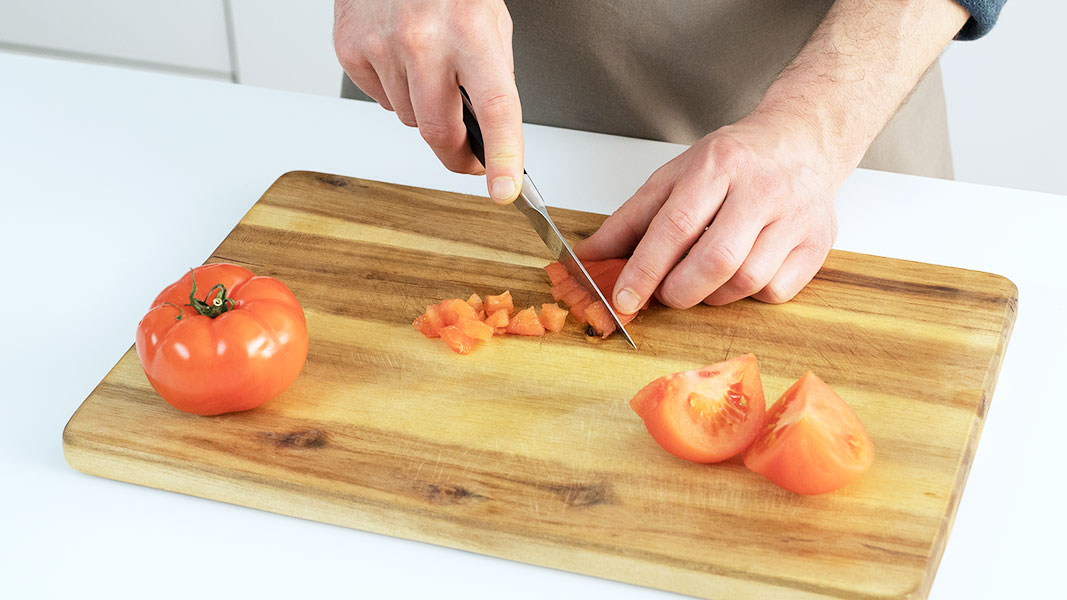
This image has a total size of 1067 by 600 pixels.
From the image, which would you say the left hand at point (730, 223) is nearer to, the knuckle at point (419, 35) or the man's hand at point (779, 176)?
the man's hand at point (779, 176)

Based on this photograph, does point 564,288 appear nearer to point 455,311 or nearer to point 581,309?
point 581,309

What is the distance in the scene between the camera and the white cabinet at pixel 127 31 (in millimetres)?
4445

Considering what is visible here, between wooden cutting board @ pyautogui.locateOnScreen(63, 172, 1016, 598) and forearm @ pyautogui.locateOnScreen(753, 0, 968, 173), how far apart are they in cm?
23

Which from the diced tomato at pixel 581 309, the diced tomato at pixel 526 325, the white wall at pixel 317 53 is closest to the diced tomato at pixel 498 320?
the diced tomato at pixel 526 325

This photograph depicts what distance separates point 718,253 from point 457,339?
1.32 ft

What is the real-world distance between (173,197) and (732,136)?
1037 millimetres

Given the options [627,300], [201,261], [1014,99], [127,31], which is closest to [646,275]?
[627,300]

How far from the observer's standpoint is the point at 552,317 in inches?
61.9

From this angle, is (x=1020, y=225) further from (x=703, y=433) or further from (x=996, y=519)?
(x=703, y=433)

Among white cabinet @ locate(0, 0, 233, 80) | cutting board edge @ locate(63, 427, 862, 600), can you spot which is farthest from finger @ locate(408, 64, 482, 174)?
white cabinet @ locate(0, 0, 233, 80)

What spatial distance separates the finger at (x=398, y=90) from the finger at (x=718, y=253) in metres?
0.48

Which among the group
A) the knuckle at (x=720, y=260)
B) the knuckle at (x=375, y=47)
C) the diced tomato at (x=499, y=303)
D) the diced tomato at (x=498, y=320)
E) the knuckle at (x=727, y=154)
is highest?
the knuckle at (x=375, y=47)

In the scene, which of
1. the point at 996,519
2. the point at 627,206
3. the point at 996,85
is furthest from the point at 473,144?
the point at 996,85

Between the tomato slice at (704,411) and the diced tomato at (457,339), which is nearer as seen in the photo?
the tomato slice at (704,411)
